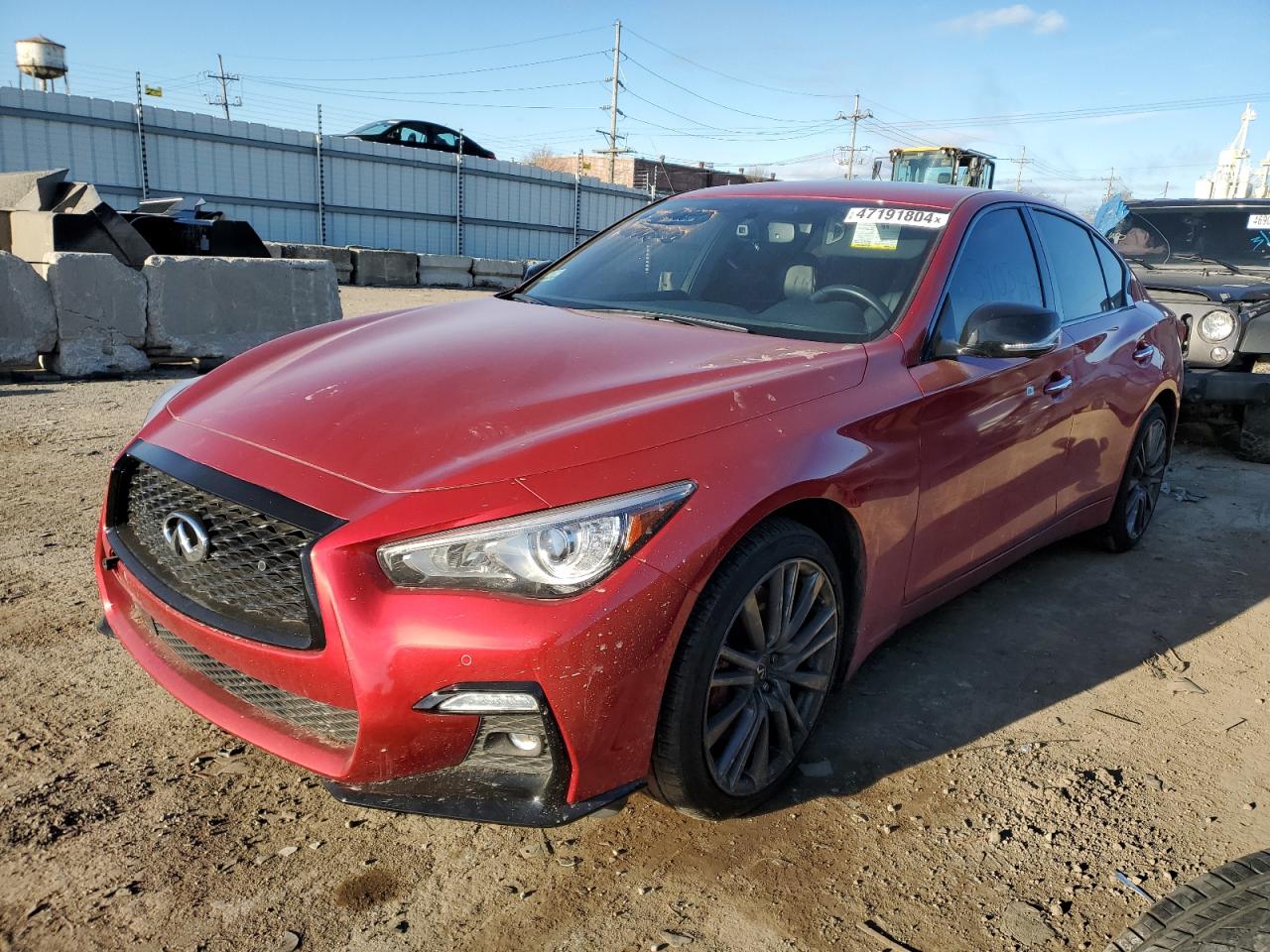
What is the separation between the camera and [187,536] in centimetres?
214

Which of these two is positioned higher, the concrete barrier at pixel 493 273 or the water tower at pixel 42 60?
the water tower at pixel 42 60

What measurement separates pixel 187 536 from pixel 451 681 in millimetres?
760

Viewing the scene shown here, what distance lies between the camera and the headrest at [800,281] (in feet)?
10.2

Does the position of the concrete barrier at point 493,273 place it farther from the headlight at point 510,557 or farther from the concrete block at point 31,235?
the headlight at point 510,557

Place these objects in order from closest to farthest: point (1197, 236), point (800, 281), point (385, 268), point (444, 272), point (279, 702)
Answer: point (279, 702), point (800, 281), point (1197, 236), point (385, 268), point (444, 272)

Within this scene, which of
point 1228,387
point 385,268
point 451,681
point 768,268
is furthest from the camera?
point 385,268

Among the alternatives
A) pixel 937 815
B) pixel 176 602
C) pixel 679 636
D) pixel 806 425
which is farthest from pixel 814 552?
pixel 176 602

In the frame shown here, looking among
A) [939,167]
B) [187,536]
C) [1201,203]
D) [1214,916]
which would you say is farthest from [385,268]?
[1214,916]

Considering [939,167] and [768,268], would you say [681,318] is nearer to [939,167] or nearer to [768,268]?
[768,268]

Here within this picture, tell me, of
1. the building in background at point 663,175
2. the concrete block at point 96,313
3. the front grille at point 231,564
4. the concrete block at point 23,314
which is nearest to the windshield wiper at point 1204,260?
the front grille at point 231,564

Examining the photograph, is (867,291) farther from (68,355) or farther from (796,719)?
(68,355)

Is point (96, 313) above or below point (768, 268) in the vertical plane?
below

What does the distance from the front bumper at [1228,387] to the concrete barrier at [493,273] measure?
15746 millimetres

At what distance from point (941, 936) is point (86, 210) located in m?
8.66
